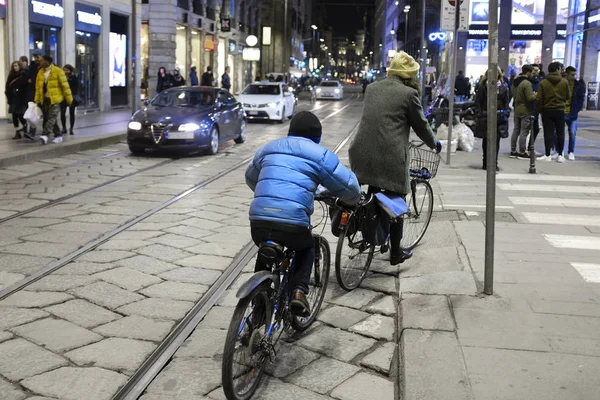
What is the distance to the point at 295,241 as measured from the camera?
4047 mm

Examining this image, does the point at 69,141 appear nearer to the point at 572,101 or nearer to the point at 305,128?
the point at 572,101

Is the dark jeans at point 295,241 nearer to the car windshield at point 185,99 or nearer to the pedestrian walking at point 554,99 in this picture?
the pedestrian walking at point 554,99

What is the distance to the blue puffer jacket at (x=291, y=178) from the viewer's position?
3.98 m

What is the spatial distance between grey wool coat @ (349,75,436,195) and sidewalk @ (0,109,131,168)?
27.7 ft

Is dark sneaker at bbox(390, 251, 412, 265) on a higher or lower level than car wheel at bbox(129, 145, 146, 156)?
lower

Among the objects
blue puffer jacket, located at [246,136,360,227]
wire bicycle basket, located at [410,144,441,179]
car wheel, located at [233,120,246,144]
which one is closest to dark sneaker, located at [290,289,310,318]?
blue puffer jacket, located at [246,136,360,227]

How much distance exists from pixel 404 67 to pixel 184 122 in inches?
365

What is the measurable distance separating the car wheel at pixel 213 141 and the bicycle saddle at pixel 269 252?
36.9 feet

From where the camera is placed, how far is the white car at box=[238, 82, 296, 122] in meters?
25.0

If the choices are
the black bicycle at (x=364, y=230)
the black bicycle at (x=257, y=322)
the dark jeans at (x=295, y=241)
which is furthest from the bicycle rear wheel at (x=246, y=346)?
the black bicycle at (x=364, y=230)

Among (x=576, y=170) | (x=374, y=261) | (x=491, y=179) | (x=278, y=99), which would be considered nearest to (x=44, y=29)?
(x=278, y=99)

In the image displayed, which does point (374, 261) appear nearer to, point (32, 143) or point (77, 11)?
point (32, 143)

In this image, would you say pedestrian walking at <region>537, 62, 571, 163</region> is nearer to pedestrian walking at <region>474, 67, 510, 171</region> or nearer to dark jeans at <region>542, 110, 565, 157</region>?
dark jeans at <region>542, 110, 565, 157</region>

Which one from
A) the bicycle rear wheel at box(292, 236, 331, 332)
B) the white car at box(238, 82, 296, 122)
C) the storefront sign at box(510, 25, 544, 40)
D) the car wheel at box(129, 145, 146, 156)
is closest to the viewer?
the bicycle rear wheel at box(292, 236, 331, 332)
